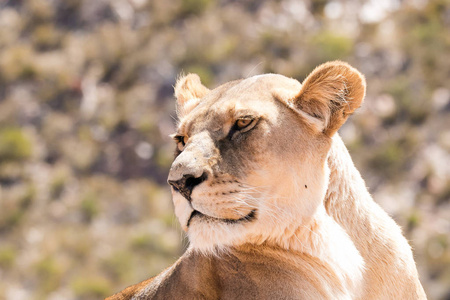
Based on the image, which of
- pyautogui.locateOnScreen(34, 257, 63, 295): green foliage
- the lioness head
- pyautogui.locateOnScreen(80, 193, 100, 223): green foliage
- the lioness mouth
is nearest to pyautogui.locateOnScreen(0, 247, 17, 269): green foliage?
pyautogui.locateOnScreen(34, 257, 63, 295): green foliage

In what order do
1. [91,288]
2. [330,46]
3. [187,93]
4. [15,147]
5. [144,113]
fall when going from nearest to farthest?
[187,93]
[91,288]
[15,147]
[144,113]
[330,46]

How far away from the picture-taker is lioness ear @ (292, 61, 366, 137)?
3.48 m

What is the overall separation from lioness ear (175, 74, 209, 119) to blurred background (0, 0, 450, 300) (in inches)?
327

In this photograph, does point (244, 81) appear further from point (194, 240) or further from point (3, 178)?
point (3, 178)

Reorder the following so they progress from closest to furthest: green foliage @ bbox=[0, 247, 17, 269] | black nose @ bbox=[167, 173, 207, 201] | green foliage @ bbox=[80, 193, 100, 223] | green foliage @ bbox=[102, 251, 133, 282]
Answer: black nose @ bbox=[167, 173, 207, 201]
green foliage @ bbox=[102, 251, 133, 282]
green foliage @ bbox=[0, 247, 17, 269]
green foliage @ bbox=[80, 193, 100, 223]

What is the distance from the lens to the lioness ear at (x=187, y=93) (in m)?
4.12

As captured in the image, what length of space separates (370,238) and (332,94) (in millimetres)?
897

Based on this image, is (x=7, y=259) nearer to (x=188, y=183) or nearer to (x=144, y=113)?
(x=144, y=113)

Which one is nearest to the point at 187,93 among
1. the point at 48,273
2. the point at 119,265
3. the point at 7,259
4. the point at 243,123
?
the point at 243,123

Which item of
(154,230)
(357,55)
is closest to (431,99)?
(357,55)

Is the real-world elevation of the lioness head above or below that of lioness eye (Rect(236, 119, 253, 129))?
below

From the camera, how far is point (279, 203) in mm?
3381

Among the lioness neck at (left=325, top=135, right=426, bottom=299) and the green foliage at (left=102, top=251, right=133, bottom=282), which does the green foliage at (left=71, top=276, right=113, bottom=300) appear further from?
the lioness neck at (left=325, top=135, right=426, bottom=299)

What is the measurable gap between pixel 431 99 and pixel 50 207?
9.62 m
